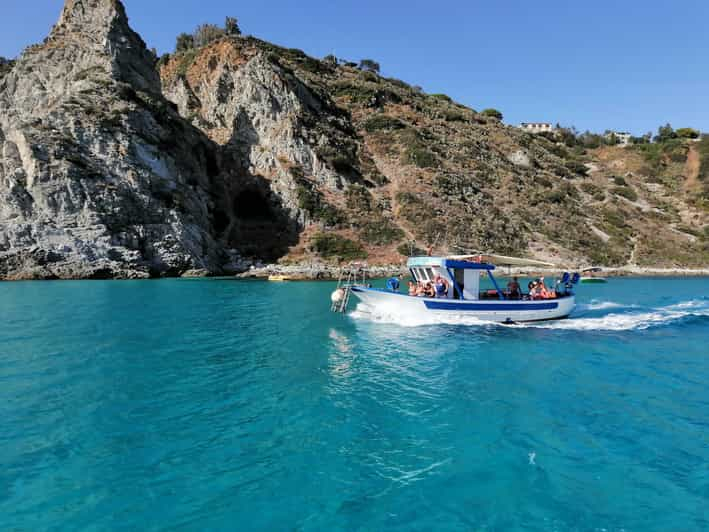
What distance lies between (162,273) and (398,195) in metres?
38.9

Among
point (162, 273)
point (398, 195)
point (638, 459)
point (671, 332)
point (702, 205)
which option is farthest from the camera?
point (702, 205)

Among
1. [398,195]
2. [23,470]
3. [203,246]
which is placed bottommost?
[23,470]

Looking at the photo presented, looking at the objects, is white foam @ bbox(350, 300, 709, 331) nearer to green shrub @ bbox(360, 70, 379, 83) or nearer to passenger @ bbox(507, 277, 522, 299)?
passenger @ bbox(507, 277, 522, 299)

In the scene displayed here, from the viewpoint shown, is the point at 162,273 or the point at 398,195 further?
the point at 398,195

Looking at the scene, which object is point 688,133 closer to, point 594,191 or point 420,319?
point 594,191

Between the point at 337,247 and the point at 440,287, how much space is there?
125ft

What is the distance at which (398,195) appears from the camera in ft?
230

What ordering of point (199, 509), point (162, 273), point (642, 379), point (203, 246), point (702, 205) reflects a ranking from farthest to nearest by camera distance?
point (702, 205) → point (203, 246) → point (162, 273) → point (642, 379) → point (199, 509)

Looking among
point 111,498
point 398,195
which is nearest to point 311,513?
point 111,498

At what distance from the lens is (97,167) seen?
50.5 meters

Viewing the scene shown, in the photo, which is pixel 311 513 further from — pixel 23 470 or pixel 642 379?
pixel 642 379

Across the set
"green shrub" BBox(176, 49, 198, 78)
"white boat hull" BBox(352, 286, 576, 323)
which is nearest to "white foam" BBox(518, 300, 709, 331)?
"white boat hull" BBox(352, 286, 576, 323)

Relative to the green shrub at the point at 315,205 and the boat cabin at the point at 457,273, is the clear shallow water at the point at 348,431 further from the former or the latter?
the green shrub at the point at 315,205

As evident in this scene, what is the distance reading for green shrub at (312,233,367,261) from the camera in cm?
5847
